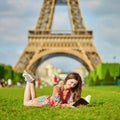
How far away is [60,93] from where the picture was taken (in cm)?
914

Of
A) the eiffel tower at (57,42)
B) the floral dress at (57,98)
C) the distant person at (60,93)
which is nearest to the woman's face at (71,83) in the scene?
the distant person at (60,93)

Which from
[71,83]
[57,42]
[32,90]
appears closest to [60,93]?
[71,83]

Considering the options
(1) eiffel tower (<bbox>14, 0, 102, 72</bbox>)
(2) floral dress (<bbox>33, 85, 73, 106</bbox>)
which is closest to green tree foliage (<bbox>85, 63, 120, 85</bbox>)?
(1) eiffel tower (<bbox>14, 0, 102, 72</bbox>)

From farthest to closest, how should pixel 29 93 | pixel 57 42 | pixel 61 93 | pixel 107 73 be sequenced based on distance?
pixel 57 42
pixel 107 73
pixel 29 93
pixel 61 93

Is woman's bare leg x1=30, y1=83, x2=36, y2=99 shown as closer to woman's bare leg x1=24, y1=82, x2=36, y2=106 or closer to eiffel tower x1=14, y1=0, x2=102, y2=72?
woman's bare leg x1=24, y1=82, x2=36, y2=106

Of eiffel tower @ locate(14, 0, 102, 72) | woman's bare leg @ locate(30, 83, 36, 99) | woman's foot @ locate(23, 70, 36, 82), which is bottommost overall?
woman's bare leg @ locate(30, 83, 36, 99)

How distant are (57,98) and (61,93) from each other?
0.14 m

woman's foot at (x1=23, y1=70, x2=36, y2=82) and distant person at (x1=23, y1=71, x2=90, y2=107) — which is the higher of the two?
woman's foot at (x1=23, y1=70, x2=36, y2=82)

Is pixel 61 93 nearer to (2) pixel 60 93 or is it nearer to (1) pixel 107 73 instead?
(2) pixel 60 93

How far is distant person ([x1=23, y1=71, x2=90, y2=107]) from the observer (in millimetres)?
9094

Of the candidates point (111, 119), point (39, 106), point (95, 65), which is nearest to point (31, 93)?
point (39, 106)

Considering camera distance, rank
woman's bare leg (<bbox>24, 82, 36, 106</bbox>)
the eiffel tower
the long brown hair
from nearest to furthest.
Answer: the long brown hair
woman's bare leg (<bbox>24, 82, 36, 106</bbox>)
the eiffel tower

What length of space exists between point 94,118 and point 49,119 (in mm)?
730

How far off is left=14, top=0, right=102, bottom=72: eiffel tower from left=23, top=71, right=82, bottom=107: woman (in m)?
51.6
